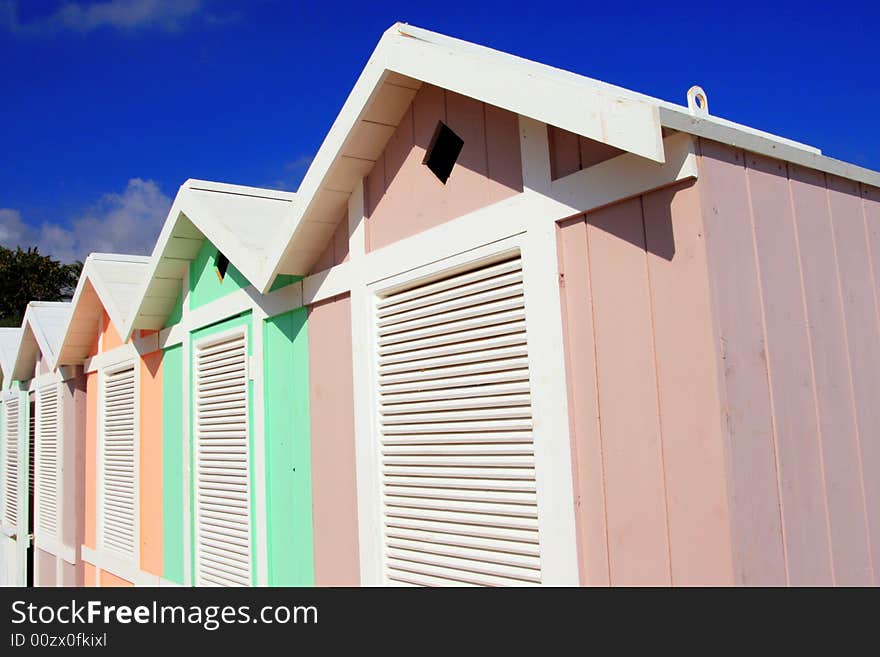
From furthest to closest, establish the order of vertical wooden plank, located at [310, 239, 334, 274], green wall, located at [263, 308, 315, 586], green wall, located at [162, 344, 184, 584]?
green wall, located at [162, 344, 184, 584] → green wall, located at [263, 308, 315, 586] → vertical wooden plank, located at [310, 239, 334, 274]

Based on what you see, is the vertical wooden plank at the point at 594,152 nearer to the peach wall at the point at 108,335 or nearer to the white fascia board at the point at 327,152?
the white fascia board at the point at 327,152

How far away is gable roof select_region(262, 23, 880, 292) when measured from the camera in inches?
114

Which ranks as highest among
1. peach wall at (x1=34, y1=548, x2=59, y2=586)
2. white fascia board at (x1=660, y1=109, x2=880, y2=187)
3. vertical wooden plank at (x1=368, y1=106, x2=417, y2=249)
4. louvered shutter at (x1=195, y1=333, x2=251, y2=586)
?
vertical wooden plank at (x1=368, y1=106, x2=417, y2=249)

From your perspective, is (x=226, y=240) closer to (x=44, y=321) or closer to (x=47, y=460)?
(x=44, y=321)

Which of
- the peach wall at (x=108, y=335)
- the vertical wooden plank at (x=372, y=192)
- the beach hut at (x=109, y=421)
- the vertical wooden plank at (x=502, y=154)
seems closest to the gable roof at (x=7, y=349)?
the beach hut at (x=109, y=421)

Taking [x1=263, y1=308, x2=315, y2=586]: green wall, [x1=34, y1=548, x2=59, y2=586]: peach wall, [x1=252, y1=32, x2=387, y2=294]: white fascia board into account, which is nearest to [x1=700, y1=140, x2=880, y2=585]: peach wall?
[x1=252, y1=32, x2=387, y2=294]: white fascia board

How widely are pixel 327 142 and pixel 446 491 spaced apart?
2055 millimetres

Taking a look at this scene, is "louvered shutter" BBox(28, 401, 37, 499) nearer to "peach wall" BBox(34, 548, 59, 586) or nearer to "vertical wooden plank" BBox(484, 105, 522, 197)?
"peach wall" BBox(34, 548, 59, 586)

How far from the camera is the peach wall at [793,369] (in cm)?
288

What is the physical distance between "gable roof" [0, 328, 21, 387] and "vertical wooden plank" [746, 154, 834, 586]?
12052 mm

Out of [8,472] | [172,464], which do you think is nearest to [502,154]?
[172,464]

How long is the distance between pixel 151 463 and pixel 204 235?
2437 millimetres

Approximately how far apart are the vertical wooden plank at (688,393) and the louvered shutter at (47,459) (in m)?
9.36
